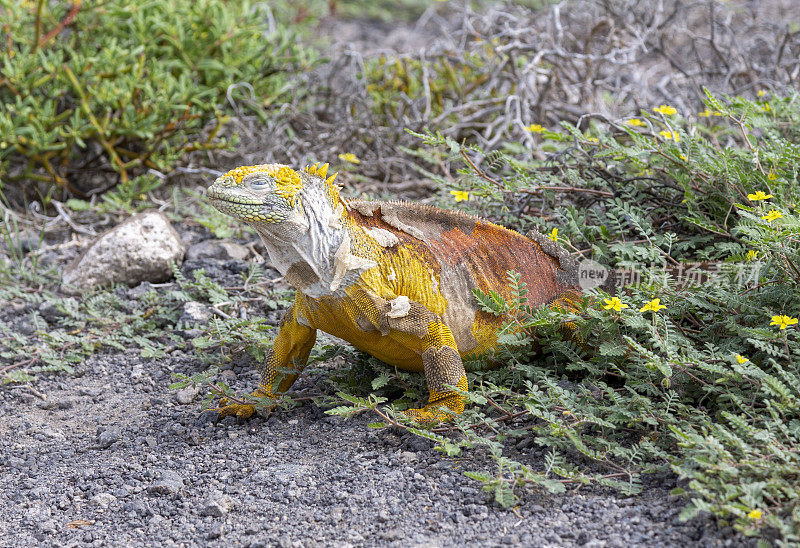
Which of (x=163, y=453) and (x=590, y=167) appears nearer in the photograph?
(x=163, y=453)

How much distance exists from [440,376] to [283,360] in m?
0.79

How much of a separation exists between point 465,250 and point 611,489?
1.26 meters

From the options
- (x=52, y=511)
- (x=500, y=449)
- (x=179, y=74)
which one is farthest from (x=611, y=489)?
(x=179, y=74)

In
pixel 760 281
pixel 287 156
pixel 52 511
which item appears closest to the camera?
pixel 52 511

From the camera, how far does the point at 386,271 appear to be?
11.2ft

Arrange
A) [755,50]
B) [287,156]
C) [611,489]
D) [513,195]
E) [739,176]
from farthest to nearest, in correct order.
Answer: [755,50] < [287,156] < [513,195] < [739,176] < [611,489]

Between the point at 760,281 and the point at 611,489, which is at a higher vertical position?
the point at 760,281

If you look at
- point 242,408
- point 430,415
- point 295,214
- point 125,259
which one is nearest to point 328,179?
point 295,214

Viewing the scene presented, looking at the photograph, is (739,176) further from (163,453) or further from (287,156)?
(287,156)

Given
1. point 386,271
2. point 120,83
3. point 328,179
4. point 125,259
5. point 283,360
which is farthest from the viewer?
point 120,83

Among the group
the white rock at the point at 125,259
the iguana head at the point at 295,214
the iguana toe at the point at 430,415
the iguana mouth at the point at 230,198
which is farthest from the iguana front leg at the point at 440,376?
the white rock at the point at 125,259

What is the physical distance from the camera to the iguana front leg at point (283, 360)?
3647mm

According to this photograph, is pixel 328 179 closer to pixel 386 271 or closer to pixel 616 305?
pixel 386 271

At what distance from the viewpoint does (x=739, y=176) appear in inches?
161
